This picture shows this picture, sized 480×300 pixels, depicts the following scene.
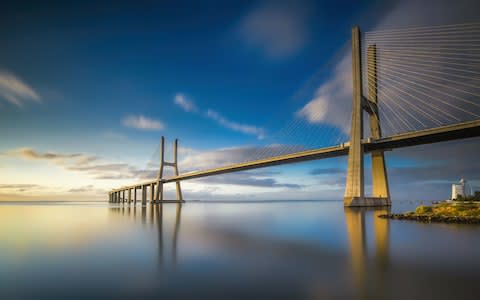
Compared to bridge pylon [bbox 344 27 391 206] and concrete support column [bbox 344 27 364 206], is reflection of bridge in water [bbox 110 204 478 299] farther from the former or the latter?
bridge pylon [bbox 344 27 391 206]

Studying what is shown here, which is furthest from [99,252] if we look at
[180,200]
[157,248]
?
[180,200]

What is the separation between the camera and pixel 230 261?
24.3ft

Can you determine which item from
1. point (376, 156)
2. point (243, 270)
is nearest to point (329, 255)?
point (243, 270)

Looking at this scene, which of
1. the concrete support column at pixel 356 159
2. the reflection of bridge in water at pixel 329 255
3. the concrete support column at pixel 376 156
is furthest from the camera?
the concrete support column at pixel 376 156

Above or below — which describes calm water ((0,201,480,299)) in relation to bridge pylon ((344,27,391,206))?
below

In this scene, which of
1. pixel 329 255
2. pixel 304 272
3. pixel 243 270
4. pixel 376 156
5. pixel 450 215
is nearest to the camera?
pixel 304 272

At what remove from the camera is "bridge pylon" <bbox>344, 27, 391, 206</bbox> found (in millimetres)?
31438

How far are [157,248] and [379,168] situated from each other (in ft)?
112

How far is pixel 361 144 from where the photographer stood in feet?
104

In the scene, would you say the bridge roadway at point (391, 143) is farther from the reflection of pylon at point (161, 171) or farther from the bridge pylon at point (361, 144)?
the reflection of pylon at point (161, 171)

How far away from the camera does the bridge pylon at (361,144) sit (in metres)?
31.4

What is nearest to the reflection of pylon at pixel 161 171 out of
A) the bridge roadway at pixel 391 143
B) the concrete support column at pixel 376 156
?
the bridge roadway at pixel 391 143

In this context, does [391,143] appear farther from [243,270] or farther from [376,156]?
[243,270]

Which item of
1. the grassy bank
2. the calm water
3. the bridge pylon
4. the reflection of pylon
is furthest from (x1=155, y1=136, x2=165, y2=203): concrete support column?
the calm water
